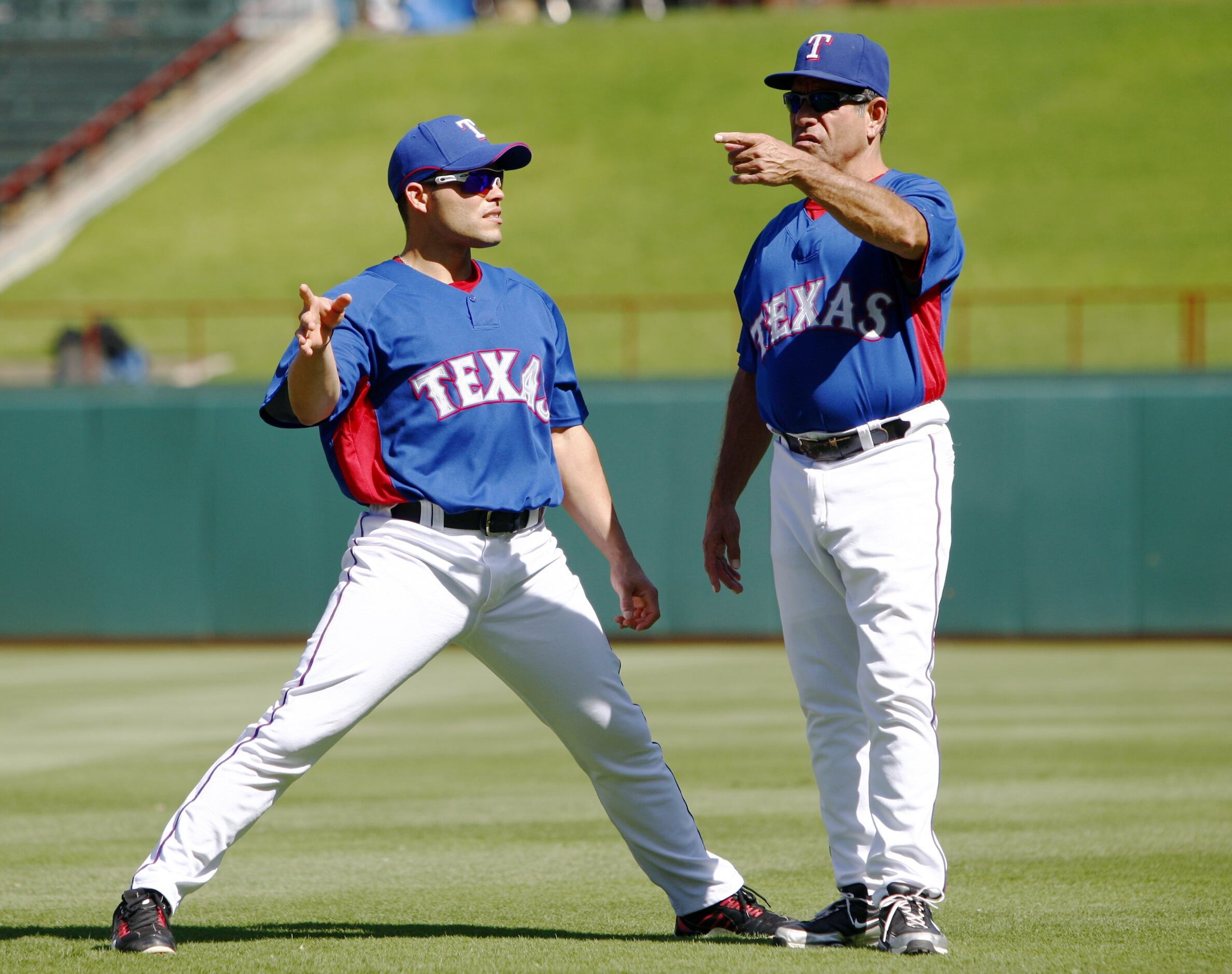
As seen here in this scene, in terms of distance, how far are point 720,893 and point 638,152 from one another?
86.4 feet

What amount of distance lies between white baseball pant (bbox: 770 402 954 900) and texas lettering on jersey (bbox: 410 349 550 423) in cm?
70

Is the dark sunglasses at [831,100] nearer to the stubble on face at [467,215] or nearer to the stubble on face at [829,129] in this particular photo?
the stubble on face at [829,129]

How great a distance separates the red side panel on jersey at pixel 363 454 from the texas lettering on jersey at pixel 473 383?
0.50 feet

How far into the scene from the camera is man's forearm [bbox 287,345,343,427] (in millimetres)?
3830

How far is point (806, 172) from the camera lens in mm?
3709

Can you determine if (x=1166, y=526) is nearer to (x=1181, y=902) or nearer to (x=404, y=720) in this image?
(x=404, y=720)

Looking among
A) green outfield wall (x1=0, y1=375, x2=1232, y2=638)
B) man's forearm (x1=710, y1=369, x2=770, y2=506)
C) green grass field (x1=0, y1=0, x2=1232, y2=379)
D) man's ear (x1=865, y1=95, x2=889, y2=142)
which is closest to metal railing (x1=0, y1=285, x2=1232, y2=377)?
green grass field (x1=0, y1=0, x2=1232, y2=379)

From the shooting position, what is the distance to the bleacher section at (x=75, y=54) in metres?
→ 29.8

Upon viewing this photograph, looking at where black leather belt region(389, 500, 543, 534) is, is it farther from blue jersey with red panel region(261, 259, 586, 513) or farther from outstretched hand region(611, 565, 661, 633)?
outstretched hand region(611, 565, 661, 633)

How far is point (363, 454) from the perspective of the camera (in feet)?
13.8

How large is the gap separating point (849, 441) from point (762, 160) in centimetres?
80

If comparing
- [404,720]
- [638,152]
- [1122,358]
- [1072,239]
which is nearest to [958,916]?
[404,720]

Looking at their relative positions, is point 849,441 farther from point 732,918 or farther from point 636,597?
point 732,918

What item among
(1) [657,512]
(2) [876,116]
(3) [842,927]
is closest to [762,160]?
(2) [876,116]
